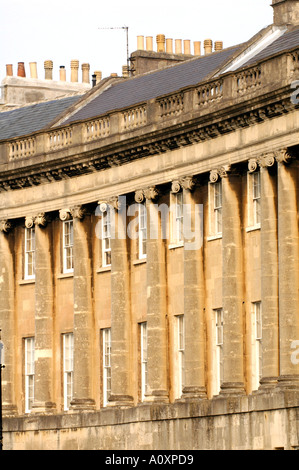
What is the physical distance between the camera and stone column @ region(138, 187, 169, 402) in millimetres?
85062

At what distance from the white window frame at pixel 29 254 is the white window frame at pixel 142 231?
268 inches

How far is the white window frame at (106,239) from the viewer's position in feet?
292

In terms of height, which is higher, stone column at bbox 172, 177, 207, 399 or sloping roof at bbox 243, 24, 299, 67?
sloping roof at bbox 243, 24, 299, 67

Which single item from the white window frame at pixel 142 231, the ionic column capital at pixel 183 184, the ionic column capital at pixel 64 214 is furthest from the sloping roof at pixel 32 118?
the ionic column capital at pixel 183 184

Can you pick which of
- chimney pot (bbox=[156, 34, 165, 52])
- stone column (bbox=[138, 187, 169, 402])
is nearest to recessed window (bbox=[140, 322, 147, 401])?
stone column (bbox=[138, 187, 169, 402])

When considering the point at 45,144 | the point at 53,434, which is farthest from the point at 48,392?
the point at 45,144

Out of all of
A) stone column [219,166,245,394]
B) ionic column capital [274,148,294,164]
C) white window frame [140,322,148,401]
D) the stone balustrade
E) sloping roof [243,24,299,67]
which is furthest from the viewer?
white window frame [140,322,148,401]

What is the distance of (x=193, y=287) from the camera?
83.2m

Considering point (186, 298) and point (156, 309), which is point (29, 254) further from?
point (186, 298)

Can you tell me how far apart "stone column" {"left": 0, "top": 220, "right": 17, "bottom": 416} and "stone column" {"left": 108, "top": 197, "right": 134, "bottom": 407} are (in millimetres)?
6764

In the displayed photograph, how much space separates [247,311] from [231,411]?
12.8 ft

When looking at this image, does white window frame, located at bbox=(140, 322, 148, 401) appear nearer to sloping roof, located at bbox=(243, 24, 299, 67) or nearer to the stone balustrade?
the stone balustrade

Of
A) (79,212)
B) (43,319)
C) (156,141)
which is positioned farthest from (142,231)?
(43,319)

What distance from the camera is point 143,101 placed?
285 feet
